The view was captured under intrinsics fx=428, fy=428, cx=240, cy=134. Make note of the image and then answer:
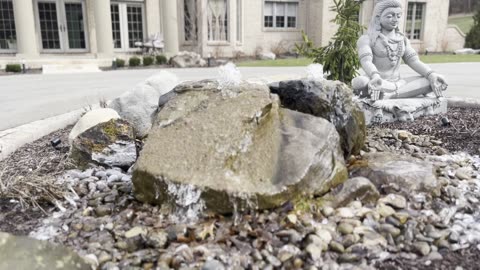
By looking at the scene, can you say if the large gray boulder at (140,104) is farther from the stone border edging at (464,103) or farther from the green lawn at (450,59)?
the green lawn at (450,59)

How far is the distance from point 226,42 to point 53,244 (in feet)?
71.6

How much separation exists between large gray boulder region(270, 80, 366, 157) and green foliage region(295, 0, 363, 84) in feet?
10.5

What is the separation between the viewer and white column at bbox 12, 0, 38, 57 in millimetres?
18562

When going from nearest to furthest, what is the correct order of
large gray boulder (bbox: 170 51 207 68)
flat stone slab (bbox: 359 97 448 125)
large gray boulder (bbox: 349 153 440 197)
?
large gray boulder (bbox: 349 153 440 197), flat stone slab (bbox: 359 97 448 125), large gray boulder (bbox: 170 51 207 68)

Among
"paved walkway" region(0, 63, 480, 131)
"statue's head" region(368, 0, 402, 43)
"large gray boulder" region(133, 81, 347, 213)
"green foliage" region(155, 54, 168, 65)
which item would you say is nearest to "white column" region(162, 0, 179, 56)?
"green foliage" region(155, 54, 168, 65)

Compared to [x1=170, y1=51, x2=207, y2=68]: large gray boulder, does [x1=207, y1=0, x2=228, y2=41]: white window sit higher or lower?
higher

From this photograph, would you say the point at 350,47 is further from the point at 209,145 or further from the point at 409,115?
the point at 209,145

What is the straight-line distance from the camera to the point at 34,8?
20.4m

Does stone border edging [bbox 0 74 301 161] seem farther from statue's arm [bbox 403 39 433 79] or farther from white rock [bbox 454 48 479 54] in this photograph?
white rock [bbox 454 48 479 54]

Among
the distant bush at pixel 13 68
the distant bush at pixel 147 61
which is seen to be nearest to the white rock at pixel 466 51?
the distant bush at pixel 147 61

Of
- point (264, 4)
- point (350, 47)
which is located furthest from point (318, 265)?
point (264, 4)

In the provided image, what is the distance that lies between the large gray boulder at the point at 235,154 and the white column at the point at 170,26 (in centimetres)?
1832

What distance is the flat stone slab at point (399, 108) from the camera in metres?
6.11

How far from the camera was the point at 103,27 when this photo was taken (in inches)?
777
